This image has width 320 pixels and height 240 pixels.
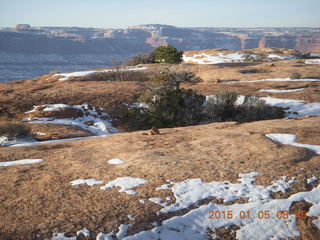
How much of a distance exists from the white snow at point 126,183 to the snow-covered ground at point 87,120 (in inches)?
266

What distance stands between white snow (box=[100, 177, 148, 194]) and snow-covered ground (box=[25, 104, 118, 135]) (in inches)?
266

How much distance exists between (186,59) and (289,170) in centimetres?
4742

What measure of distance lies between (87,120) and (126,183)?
8.70m

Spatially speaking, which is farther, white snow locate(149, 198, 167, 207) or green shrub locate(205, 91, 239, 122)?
green shrub locate(205, 91, 239, 122)

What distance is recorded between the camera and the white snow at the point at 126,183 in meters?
4.40

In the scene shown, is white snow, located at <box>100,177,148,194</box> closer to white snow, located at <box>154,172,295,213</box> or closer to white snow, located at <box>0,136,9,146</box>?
white snow, located at <box>154,172,295,213</box>

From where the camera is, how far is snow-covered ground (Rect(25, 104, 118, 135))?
11891mm

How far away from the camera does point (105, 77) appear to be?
23.6 m

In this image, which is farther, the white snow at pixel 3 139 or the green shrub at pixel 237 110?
the green shrub at pixel 237 110

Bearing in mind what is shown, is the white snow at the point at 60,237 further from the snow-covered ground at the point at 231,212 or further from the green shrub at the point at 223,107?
the green shrub at the point at 223,107

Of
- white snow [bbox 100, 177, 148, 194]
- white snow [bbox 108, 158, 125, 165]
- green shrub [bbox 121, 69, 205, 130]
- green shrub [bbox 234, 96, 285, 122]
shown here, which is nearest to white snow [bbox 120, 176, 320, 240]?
white snow [bbox 100, 177, 148, 194]

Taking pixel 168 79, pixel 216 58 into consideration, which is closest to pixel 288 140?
pixel 168 79

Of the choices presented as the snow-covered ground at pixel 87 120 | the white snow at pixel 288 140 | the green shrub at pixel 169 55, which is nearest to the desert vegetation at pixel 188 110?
the snow-covered ground at pixel 87 120

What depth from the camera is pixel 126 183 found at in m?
4.60
